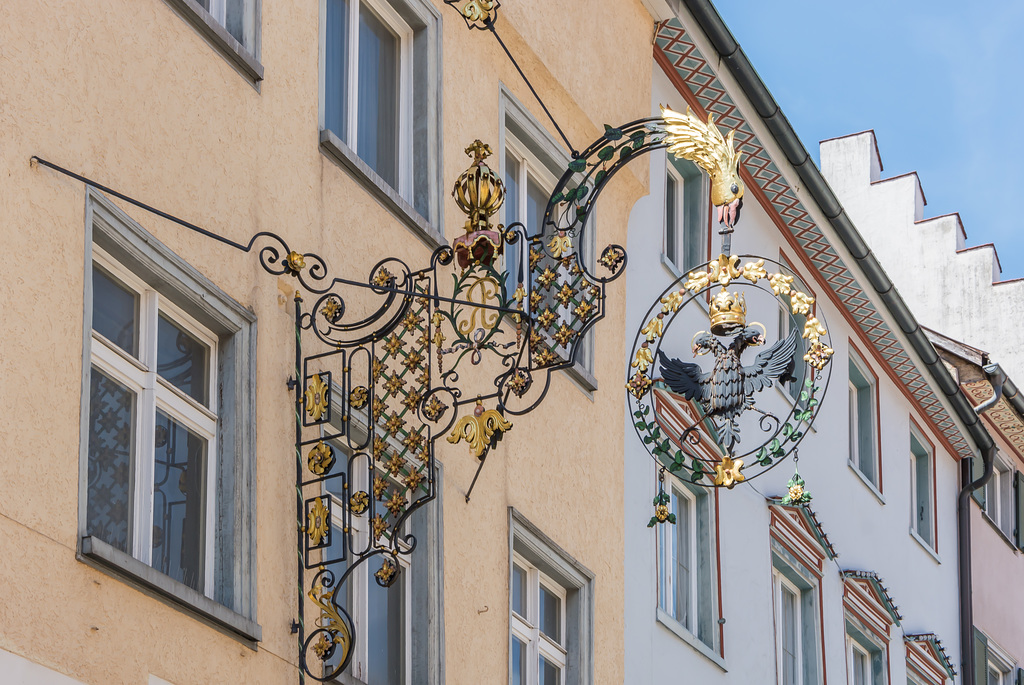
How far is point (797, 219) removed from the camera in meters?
19.4

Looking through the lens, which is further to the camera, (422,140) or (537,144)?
(537,144)

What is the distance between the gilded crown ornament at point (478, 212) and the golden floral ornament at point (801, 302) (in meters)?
1.71

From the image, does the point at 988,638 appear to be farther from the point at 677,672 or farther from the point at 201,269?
the point at 201,269

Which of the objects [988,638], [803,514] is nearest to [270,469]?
[803,514]

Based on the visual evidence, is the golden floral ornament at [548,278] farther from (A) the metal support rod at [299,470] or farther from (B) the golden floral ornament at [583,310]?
(A) the metal support rod at [299,470]

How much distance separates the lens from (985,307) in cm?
3297

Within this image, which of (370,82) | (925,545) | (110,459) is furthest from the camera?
(925,545)

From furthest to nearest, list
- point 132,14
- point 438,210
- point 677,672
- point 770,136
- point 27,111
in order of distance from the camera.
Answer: point 770,136 < point 677,672 < point 438,210 < point 132,14 < point 27,111

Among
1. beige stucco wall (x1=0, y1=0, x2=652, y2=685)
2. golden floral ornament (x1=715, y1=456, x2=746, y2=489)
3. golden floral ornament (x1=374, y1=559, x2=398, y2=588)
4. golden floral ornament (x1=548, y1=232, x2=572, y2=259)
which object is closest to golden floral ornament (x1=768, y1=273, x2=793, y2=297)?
golden floral ornament (x1=715, y1=456, x2=746, y2=489)

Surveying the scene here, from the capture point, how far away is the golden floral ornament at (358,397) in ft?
31.5

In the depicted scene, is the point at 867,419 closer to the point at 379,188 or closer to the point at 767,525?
the point at 767,525

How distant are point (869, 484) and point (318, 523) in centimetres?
1273

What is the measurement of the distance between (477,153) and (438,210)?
81.2 inches

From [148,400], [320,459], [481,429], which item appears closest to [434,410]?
[481,429]
